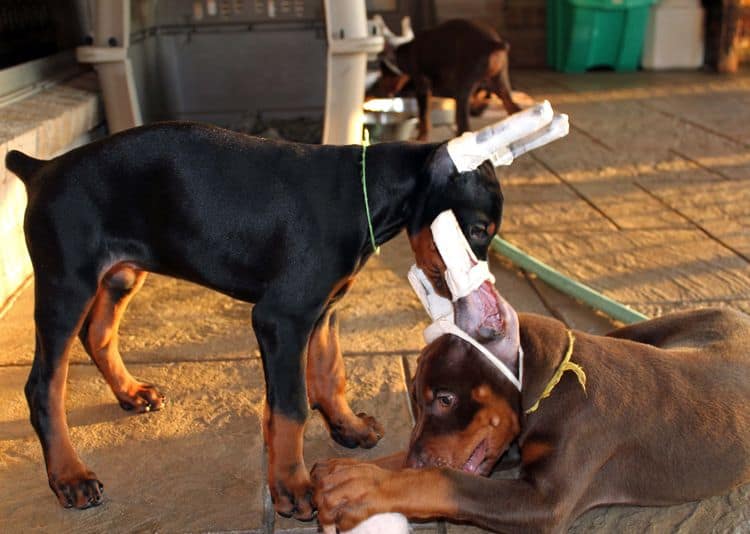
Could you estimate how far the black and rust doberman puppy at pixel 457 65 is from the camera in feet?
17.9

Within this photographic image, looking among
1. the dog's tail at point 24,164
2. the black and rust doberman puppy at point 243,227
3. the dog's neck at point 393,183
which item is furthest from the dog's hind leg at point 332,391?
the dog's tail at point 24,164

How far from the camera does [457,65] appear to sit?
5582 mm

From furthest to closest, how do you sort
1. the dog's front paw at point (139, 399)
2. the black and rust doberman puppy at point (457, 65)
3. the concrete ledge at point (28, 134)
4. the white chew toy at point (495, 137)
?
the black and rust doberman puppy at point (457, 65) → the concrete ledge at point (28, 134) → the dog's front paw at point (139, 399) → the white chew toy at point (495, 137)

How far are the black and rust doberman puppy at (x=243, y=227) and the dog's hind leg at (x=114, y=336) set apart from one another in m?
0.23

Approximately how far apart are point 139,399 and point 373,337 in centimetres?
88

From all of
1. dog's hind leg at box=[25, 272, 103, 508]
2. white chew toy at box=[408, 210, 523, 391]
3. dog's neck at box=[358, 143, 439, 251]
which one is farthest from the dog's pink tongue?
dog's hind leg at box=[25, 272, 103, 508]

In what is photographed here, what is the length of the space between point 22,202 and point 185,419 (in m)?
1.55

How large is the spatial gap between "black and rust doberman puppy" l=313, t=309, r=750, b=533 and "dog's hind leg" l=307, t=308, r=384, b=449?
0.31 m

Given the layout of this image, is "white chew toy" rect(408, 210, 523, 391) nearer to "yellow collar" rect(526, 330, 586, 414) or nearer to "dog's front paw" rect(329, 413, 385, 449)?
"yellow collar" rect(526, 330, 586, 414)

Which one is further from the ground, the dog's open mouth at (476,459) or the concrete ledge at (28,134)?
the concrete ledge at (28,134)

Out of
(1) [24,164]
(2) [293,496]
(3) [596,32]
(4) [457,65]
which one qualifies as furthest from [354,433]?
(3) [596,32]

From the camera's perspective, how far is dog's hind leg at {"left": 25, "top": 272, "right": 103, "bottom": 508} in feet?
6.75

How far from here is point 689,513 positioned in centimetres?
211

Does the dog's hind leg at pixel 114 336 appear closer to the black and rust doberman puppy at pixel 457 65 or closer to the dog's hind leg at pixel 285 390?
the dog's hind leg at pixel 285 390
